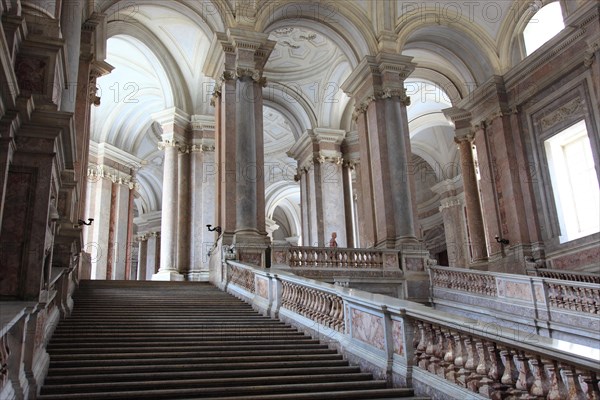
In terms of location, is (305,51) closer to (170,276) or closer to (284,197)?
(170,276)

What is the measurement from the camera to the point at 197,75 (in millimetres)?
19312

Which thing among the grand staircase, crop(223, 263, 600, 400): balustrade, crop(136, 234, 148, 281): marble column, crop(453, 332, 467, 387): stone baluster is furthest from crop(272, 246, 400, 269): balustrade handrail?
crop(136, 234, 148, 281): marble column

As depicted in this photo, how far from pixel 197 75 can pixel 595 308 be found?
1429cm

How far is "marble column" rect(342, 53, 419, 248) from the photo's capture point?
49.9 ft

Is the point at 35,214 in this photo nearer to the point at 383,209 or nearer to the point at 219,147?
the point at 219,147

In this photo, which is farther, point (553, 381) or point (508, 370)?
point (508, 370)

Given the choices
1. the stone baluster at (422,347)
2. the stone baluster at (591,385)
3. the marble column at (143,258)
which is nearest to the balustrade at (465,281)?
the stone baluster at (422,347)

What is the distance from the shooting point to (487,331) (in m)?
4.44

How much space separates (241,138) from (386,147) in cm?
419

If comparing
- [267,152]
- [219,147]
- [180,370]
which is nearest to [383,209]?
[219,147]

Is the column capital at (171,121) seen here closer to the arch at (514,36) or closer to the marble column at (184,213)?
the marble column at (184,213)

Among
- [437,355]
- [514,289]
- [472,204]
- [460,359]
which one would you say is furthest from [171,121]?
[460,359]

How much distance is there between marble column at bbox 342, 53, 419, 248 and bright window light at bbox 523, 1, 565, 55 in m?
3.88

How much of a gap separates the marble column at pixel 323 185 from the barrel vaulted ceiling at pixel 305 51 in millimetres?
648
